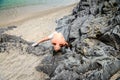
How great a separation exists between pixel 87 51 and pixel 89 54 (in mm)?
260

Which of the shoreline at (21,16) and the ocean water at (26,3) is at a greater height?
the ocean water at (26,3)

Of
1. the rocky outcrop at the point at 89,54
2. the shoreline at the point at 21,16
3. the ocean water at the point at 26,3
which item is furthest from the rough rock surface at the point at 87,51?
the ocean water at the point at 26,3

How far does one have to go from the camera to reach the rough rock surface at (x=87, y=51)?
1040cm

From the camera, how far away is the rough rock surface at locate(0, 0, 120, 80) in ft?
34.1

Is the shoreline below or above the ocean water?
below

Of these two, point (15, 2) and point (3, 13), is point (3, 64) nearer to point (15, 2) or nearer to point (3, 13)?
point (3, 13)

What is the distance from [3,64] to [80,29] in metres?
4.81

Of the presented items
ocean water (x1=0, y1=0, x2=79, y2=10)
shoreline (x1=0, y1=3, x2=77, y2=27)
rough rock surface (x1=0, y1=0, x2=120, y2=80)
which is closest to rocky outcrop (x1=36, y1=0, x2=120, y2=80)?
rough rock surface (x1=0, y1=0, x2=120, y2=80)

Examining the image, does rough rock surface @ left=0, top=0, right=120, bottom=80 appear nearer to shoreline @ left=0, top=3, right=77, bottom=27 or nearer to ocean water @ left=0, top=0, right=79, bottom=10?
shoreline @ left=0, top=3, right=77, bottom=27

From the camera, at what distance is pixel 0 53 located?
14.3 metres

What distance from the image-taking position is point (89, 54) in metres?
11.6

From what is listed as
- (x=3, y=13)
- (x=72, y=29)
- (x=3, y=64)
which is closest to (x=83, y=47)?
(x=72, y=29)

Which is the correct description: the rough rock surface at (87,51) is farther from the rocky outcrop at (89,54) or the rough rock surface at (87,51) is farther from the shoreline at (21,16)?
the shoreline at (21,16)

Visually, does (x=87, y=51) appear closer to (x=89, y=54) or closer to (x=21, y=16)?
(x=89, y=54)
